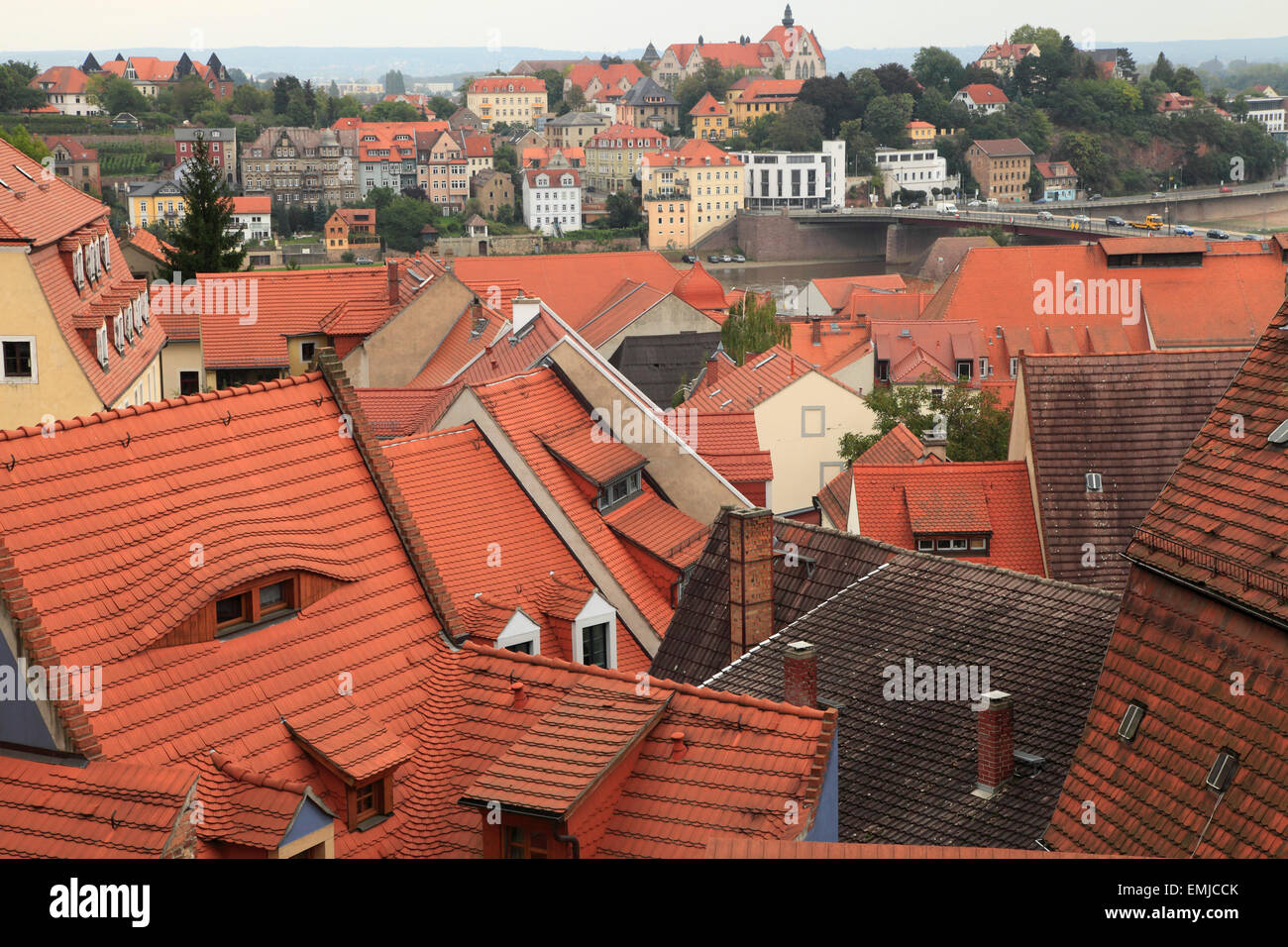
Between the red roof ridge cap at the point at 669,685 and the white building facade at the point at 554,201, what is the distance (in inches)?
6292

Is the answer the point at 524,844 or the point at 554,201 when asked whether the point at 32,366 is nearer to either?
the point at 524,844

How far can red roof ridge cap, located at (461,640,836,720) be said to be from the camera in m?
10.4

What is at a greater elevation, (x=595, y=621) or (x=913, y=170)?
(x=913, y=170)

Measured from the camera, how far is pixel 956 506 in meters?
27.9

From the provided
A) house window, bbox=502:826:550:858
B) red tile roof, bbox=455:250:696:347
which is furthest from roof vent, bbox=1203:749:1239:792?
red tile roof, bbox=455:250:696:347

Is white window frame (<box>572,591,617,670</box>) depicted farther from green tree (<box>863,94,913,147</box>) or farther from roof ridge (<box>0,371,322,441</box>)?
green tree (<box>863,94,913,147</box>)

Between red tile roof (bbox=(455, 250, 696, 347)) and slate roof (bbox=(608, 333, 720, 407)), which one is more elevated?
red tile roof (bbox=(455, 250, 696, 347))

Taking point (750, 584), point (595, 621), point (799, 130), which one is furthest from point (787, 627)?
point (799, 130)

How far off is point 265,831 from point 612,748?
A: 2.13 m

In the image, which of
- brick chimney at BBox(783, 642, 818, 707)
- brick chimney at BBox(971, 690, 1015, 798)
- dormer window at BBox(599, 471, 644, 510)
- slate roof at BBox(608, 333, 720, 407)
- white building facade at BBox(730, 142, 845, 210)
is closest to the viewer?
brick chimney at BBox(971, 690, 1015, 798)

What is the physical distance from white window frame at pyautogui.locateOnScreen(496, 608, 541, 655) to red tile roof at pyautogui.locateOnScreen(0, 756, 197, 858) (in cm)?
747

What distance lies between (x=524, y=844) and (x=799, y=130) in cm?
17717

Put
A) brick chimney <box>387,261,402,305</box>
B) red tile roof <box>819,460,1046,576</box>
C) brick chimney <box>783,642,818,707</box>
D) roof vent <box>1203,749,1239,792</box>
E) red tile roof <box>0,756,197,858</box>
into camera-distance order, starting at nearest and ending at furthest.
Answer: red tile roof <box>0,756,197,858</box>
roof vent <box>1203,749,1239,792</box>
brick chimney <box>783,642,818,707</box>
red tile roof <box>819,460,1046,576</box>
brick chimney <box>387,261,402,305</box>
